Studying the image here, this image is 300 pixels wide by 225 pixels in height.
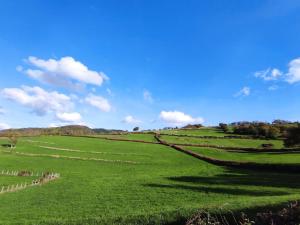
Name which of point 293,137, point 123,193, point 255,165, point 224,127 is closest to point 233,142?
point 293,137

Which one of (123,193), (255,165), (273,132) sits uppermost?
(273,132)

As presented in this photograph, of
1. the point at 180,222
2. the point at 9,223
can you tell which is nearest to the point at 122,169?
the point at 9,223

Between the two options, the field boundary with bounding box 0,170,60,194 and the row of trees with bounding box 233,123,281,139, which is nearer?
the field boundary with bounding box 0,170,60,194

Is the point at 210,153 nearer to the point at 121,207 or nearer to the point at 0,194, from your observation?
the point at 0,194

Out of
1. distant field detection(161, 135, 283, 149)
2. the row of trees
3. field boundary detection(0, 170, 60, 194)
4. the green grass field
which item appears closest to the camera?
the green grass field

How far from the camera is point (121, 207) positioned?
26.8 meters

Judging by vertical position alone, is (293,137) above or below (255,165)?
above

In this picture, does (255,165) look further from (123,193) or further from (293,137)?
(123,193)

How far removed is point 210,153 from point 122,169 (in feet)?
92.3

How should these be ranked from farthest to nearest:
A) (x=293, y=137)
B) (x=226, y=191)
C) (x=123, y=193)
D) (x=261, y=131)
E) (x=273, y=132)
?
(x=261, y=131) < (x=273, y=132) < (x=293, y=137) < (x=123, y=193) < (x=226, y=191)

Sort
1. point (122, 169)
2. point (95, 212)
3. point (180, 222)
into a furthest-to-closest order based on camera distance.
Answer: point (122, 169)
point (95, 212)
point (180, 222)

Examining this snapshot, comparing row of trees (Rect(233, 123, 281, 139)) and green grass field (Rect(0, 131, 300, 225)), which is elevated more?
row of trees (Rect(233, 123, 281, 139))

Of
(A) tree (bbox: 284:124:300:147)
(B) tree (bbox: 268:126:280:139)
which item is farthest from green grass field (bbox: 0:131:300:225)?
(B) tree (bbox: 268:126:280:139)

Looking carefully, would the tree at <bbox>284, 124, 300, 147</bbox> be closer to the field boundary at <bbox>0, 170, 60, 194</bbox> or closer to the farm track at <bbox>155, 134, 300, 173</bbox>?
the farm track at <bbox>155, 134, 300, 173</bbox>
